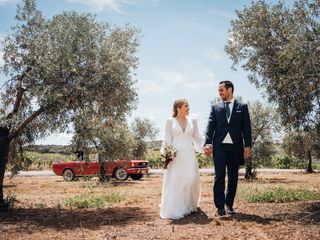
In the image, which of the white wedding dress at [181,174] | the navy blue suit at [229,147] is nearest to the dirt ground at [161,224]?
the white wedding dress at [181,174]

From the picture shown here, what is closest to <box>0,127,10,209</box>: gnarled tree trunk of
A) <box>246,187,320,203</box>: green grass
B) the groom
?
the groom

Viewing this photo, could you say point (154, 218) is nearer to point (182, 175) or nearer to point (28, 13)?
point (182, 175)

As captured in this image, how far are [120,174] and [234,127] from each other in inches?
784

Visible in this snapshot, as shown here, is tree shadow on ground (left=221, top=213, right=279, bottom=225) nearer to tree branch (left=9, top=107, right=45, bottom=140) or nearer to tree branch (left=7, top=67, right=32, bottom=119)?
tree branch (left=9, top=107, right=45, bottom=140)

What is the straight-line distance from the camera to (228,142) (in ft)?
28.1

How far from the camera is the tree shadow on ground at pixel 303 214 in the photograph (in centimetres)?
797

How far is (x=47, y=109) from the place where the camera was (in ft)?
34.8

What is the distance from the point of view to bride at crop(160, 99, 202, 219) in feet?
30.8

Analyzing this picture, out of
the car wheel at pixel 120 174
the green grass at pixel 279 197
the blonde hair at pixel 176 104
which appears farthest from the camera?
the car wheel at pixel 120 174

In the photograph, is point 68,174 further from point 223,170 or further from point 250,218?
point 250,218

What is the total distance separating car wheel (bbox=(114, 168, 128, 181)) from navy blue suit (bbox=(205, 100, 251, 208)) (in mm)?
19303

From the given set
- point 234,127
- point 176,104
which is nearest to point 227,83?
point 234,127

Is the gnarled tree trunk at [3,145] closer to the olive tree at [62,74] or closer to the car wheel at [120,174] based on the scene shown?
the olive tree at [62,74]

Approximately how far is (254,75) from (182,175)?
3928mm
